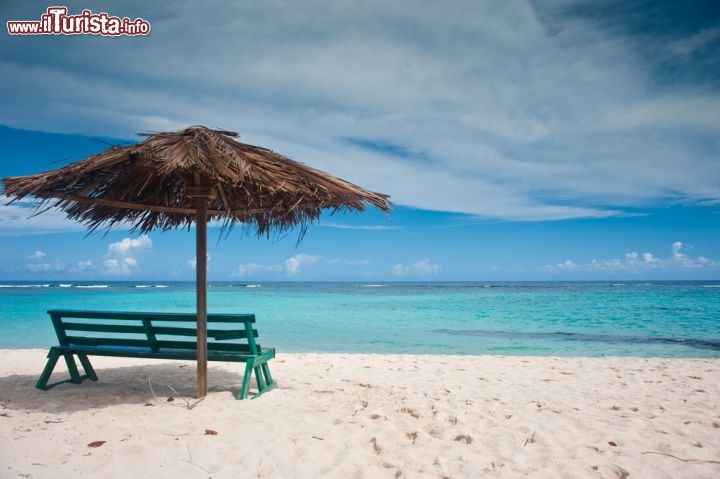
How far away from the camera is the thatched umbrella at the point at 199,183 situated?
408cm

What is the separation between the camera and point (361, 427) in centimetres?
382

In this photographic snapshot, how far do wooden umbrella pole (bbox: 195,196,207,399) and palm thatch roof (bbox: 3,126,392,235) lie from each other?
0.22m

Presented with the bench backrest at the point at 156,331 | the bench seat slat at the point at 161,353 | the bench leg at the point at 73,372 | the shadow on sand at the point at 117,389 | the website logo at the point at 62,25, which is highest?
the website logo at the point at 62,25

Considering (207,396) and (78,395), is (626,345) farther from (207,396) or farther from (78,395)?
(78,395)

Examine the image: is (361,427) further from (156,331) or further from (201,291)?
(156,331)

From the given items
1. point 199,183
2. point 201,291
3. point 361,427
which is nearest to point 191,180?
point 199,183

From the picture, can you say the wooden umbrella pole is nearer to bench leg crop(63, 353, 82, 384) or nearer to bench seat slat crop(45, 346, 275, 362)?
bench seat slat crop(45, 346, 275, 362)

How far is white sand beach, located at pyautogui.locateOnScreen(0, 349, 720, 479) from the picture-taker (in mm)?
3107

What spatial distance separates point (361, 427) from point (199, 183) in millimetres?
2731

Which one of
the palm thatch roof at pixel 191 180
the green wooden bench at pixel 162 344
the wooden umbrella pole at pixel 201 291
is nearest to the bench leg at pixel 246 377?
the green wooden bench at pixel 162 344

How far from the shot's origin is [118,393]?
16.2 ft

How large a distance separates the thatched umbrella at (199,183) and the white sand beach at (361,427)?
3.34 ft

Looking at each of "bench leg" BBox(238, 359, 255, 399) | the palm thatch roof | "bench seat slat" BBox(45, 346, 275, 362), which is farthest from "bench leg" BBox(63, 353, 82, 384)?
"bench leg" BBox(238, 359, 255, 399)

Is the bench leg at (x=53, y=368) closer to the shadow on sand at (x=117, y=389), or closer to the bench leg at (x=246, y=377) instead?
the shadow on sand at (x=117, y=389)
